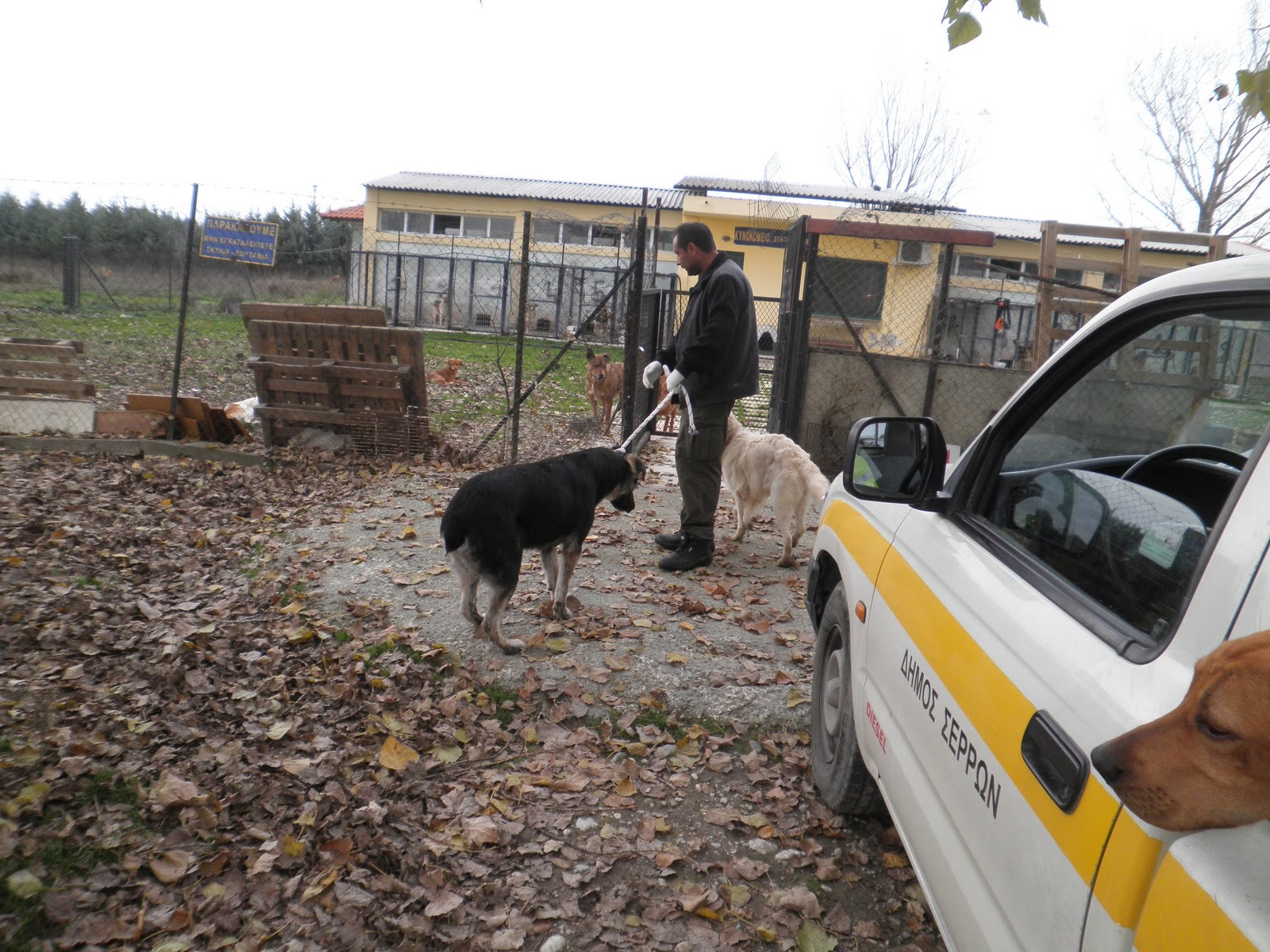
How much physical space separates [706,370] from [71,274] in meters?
19.9

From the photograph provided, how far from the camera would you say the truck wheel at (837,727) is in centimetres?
322

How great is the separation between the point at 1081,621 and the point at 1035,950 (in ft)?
1.98

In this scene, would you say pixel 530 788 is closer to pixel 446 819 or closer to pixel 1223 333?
pixel 446 819

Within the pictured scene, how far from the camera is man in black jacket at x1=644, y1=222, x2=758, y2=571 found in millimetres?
6117

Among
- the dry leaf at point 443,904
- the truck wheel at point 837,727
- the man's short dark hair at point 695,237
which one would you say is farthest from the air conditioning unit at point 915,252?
the dry leaf at point 443,904

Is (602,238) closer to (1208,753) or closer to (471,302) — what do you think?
(471,302)

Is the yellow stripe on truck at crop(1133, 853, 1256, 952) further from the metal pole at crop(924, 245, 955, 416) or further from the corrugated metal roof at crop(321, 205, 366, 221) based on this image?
the corrugated metal roof at crop(321, 205, 366, 221)

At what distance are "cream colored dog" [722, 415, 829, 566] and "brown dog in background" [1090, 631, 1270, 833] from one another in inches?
215

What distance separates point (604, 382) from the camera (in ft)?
40.6

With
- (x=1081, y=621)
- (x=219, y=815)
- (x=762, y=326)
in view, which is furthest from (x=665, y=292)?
(x=762, y=326)

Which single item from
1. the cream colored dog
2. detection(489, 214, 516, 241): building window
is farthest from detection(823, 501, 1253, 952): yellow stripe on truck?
detection(489, 214, 516, 241): building window

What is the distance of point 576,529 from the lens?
Result: 17.6 feet

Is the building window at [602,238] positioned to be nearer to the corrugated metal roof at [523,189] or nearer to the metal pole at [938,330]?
the corrugated metal roof at [523,189]

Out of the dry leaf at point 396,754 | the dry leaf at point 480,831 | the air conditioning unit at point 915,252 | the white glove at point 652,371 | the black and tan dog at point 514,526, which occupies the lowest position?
the dry leaf at point 480,831
